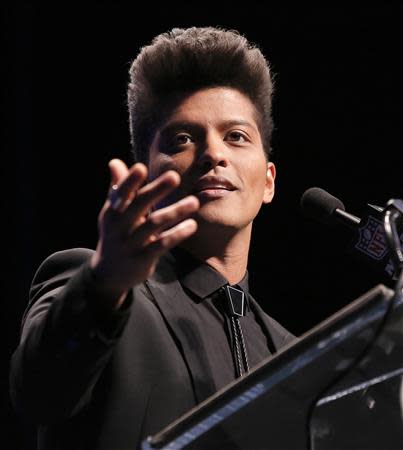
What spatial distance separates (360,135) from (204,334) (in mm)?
2180

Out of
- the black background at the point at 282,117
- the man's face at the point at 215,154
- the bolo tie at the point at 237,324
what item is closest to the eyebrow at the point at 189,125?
the man's face at the point at 215,154

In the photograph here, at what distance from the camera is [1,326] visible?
10.5ft

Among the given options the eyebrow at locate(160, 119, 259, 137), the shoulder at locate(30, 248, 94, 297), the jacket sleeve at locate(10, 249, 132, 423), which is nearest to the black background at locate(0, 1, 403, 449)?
the eyebrow at locate(160, 119, 259, 137)

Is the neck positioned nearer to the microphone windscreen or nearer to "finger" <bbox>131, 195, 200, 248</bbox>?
the microphone windscreen

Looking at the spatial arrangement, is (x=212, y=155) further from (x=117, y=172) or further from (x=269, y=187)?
(x=117, y=172)

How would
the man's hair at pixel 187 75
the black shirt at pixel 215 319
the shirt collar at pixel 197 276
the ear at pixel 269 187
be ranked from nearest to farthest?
the black shirt at pixel 215 319 → the shirt collar at pixel 197 276 → the man's hair at pixel 187 75 → the ear at pixel 269 187

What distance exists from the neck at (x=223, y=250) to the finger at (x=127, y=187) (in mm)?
882

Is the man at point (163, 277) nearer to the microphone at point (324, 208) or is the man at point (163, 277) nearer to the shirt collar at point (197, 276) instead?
the shirt collar at point (197, 276)

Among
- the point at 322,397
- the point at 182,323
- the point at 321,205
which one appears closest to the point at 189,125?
the point at 321,205

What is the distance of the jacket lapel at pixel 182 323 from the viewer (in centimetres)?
154

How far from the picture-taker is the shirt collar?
1825 millimetres

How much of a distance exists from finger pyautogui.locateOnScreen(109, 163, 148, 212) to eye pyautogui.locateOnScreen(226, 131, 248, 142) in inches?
38.9

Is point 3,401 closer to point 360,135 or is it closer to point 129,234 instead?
point 360,135

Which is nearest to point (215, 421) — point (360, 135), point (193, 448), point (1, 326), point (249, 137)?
point (193, 448)
